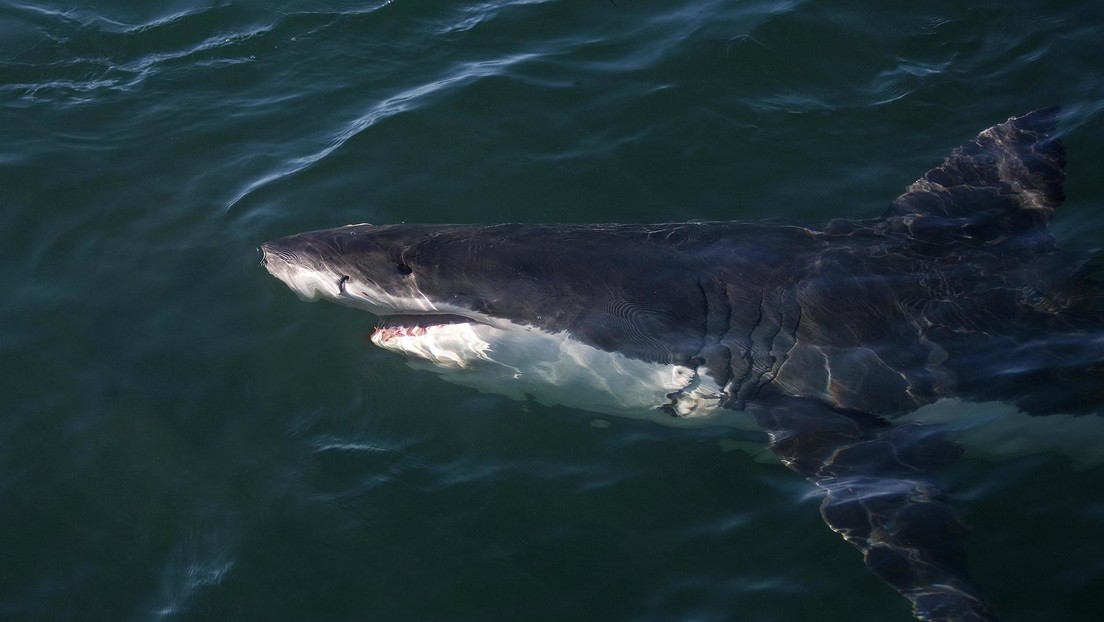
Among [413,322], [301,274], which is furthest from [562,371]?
[301,274]

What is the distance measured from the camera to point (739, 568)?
460cm

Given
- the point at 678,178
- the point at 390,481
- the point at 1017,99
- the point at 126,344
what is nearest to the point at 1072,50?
the point at 1017,99

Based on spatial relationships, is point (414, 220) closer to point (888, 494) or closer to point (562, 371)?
point (562, 371)

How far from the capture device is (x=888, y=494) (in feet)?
15.5

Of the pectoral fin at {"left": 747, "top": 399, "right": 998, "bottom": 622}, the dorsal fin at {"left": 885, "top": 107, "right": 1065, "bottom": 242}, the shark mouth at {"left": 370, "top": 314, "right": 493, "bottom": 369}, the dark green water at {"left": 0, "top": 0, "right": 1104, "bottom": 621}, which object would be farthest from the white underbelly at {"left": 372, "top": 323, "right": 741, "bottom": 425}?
the dorsal fin at {"left": 885, "top": 107, "right": 1065, "bottom": 242}

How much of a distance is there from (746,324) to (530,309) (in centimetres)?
112

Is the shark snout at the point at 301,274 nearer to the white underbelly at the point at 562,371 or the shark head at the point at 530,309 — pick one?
the shark head at the point at 530,309

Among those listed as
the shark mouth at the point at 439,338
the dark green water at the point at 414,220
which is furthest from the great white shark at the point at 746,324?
the dark green water at the point at 414,220

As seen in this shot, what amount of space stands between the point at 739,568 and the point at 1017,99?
15.6ft

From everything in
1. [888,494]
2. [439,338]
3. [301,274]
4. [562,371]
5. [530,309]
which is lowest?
[888,494]

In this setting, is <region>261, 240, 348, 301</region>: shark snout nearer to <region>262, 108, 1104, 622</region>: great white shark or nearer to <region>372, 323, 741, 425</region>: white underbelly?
<region>262, 108, 1104, 622</region>: great white shark

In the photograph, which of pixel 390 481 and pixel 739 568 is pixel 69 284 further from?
pixel 739 568

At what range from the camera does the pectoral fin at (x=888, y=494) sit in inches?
167

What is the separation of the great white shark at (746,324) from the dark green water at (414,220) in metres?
0.27
